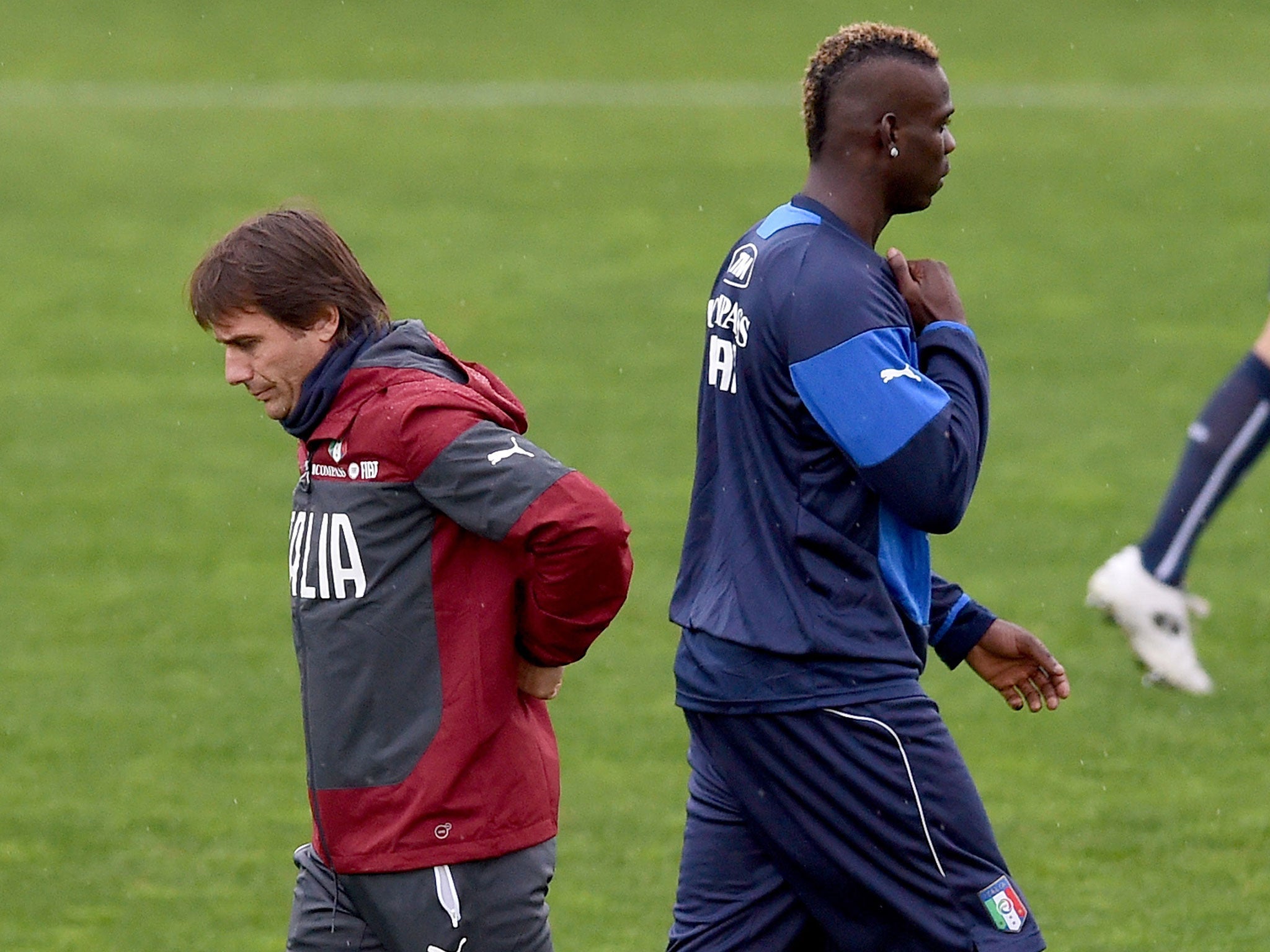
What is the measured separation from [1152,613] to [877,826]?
3912 millimetres

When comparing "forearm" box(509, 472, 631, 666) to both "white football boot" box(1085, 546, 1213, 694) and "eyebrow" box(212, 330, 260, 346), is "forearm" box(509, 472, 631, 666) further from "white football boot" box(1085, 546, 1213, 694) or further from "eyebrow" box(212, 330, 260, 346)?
"white football boot" box(1085, 546, 1213, 694)

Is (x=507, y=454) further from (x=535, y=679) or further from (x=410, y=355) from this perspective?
(x=535, y=679)

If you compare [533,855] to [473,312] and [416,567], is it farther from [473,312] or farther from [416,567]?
[473,312]

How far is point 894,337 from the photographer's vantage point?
150 inches

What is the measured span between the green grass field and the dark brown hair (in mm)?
2614

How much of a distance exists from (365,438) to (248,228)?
18.9 inches

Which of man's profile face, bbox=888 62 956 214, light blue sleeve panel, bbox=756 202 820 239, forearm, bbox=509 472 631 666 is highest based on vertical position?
man's profile face, bbox=888 62 956 214

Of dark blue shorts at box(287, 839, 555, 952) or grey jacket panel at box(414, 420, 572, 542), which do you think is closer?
grey jacket panel at box(414, 420, 572, 542)

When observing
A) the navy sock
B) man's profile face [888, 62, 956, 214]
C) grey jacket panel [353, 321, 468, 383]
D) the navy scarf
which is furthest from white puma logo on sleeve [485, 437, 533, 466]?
the navy sock

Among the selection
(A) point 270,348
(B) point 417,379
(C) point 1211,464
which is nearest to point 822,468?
(B) point 417,379

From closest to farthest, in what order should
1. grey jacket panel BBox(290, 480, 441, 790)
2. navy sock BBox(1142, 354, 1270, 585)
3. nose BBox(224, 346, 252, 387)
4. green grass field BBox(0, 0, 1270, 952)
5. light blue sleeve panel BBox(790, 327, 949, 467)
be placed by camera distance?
1. light blue sleeve panel BBox(790, 327, 949, 467)
2. grey jacket panel BBox(290, 480, 441, 790)
3. nose BBox(224, 346, 252, 387)
4. green grass field BBox(0, 0, 1270, 952)
5. navy sock BBox(1142, 354, 1270, 585)

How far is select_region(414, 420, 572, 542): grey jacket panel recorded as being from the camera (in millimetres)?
3746

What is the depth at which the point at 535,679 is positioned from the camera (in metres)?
3.95

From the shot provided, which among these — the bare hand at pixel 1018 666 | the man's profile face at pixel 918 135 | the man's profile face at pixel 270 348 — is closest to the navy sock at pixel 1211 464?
the bare hand at pixel 1018 666
